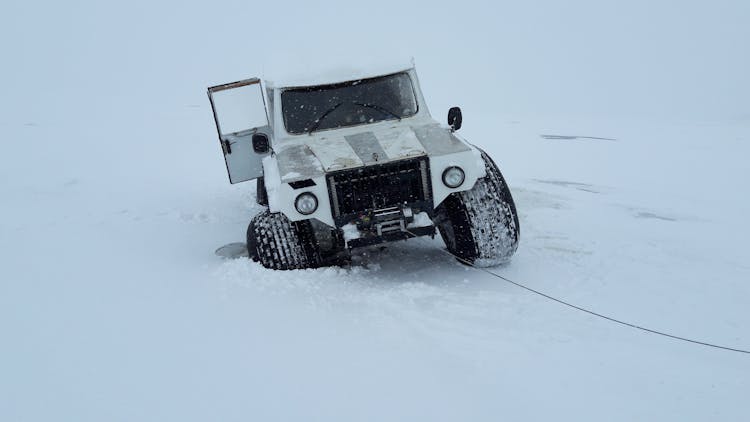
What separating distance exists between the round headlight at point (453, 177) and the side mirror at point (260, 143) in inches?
77.2

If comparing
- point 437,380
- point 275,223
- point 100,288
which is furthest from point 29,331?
point 437,380

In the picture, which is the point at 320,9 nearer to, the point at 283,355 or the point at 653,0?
the point at 653,0

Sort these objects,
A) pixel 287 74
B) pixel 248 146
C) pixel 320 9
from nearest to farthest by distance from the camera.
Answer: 1. pixel 287 74
2. pixel 248 146
3. pixel 320 9

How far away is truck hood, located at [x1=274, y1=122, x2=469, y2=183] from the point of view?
5219mm

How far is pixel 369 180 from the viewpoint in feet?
17.1

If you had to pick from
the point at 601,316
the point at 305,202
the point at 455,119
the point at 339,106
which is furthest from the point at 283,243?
the point at 601,316

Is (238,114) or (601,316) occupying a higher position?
(238,114)

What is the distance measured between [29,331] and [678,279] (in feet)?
16.2

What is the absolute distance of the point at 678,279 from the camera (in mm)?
5047

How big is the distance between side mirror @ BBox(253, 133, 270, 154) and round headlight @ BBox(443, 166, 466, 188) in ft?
6.43

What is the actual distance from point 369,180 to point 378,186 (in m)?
0.09

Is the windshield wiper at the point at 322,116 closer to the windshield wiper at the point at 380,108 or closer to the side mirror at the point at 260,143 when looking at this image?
the windshield wiper at the point at 380,108

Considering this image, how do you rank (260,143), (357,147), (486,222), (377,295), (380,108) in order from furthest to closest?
1. (380,108)
2. (260,143)
3. (357,147)
4. (486,222)
5. (377,295)

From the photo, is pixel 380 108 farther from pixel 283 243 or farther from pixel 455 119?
pixel 283 243
